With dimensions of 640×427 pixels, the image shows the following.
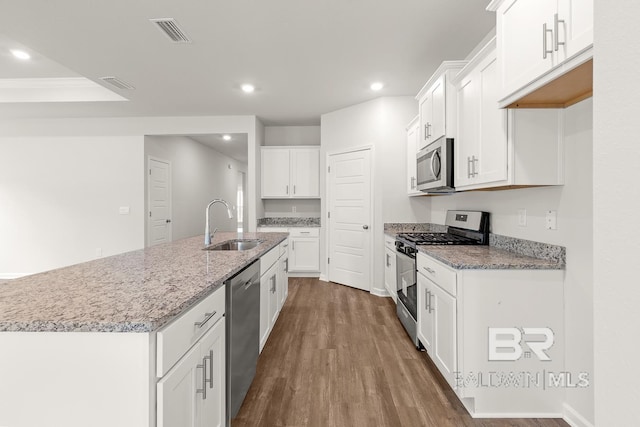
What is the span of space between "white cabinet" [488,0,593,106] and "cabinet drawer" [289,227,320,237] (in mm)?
3755

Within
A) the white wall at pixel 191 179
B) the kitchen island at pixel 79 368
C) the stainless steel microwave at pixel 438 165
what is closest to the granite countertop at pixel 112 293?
the kitchen island at pixel 79 368

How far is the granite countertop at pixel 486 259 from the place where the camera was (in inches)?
69.0

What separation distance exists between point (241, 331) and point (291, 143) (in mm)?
4595

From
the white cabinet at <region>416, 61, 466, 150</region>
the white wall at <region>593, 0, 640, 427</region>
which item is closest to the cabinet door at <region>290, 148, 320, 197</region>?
the white cabinet at <region>416, 61, 466, 150</region>

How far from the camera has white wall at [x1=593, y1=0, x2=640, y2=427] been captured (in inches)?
14.4

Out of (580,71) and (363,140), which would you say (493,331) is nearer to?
(580,71)

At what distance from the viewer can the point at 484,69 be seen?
2010mm

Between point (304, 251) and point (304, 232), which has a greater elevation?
point (304, 232)

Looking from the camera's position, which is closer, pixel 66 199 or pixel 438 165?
pixel 438 165

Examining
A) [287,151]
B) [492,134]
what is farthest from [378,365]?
[287,151]

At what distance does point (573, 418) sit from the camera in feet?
5.51

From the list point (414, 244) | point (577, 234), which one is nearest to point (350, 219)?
point (414, 244)

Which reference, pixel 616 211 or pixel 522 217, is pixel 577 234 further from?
pixel 616 211

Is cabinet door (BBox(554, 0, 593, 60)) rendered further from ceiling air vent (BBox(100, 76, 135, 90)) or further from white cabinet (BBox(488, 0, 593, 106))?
ceiling air vent (BBox(100, 76, 135, 90))
